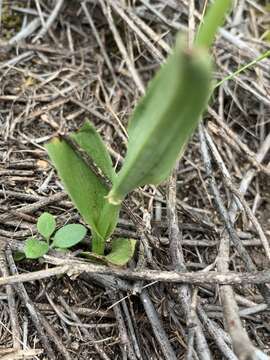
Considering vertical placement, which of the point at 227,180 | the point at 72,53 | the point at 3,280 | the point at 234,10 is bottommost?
the point at 3,280

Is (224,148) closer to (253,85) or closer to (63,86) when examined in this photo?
(253,85)

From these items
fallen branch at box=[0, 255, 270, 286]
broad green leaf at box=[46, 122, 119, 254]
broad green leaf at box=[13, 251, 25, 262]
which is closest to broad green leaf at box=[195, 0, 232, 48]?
broad green leaf at box=[46, 122, 119, 254]

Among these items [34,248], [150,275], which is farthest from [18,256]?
[150,275]

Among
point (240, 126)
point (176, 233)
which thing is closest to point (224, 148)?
point (240, 126)

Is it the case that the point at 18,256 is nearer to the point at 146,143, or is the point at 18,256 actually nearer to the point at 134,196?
the point at 134,196

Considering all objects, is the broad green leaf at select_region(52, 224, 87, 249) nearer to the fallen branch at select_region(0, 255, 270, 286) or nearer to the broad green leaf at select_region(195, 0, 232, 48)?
the fallen branch at select_region(0, 255, 270, 286)

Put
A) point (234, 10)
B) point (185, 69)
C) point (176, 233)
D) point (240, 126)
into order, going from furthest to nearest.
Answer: point (234, 10)
point (240, 126)
point (176, 233)
point (185, 69)
